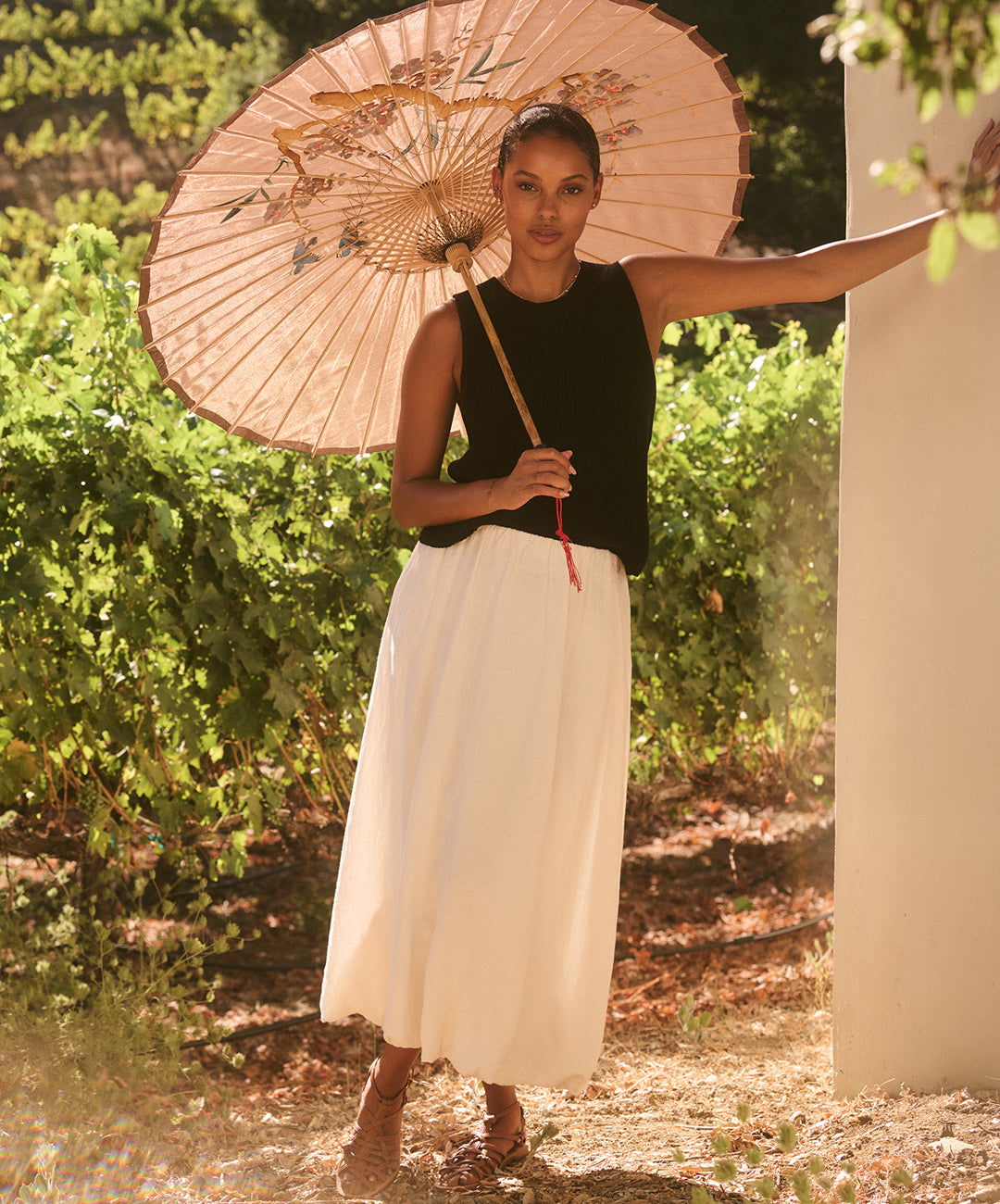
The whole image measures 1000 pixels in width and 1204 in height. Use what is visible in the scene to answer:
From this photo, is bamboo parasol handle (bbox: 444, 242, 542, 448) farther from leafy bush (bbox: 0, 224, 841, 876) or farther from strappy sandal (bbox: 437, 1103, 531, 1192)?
strappy sandal (bbox: 437, 1103, 531, 1192)

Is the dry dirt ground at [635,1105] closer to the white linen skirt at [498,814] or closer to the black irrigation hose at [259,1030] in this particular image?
the black irrigation hose at [259,1030]

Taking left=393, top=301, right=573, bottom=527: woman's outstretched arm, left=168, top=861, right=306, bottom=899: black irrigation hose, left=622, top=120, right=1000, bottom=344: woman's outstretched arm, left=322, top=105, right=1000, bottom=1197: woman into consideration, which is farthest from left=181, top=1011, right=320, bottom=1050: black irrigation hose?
left=622, top=120, right=1000, bottom=344: woman's outstretched arm

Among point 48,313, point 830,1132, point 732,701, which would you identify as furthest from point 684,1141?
point 48,313

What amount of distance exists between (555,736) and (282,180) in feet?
4.15

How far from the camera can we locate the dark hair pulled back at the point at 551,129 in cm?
228

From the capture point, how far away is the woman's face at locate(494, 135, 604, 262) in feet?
7.48

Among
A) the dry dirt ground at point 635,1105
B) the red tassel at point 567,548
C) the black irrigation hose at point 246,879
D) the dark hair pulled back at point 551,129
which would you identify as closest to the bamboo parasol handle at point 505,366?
the red tassel at point 567,548

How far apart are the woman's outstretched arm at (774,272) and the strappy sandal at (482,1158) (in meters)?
1.71

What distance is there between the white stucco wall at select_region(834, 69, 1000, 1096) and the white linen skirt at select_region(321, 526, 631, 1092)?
0.58 meters

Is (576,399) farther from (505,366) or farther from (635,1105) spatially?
(635,1105)

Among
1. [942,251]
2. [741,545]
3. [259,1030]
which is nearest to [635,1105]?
[259,1030]

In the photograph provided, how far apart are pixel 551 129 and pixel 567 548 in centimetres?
79

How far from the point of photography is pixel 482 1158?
99.5 inches

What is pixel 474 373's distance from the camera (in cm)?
243
